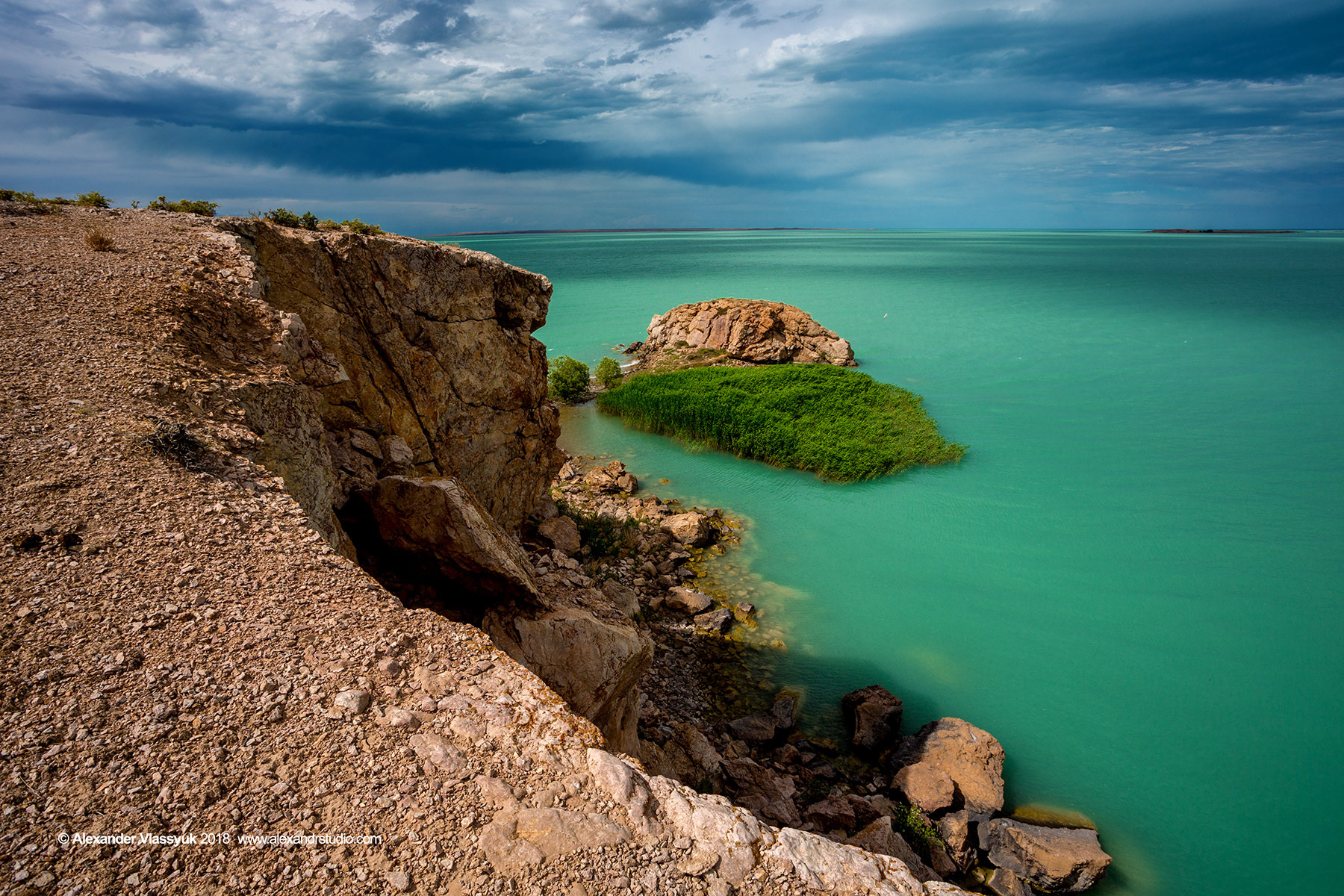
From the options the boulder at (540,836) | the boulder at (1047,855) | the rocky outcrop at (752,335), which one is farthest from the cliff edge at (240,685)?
the rocky outcrop at (752,335)

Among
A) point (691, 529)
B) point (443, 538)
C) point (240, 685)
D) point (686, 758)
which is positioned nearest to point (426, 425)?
point (443, 538)

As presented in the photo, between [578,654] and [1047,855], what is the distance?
7072 mm

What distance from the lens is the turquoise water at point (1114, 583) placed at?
10.8 metres

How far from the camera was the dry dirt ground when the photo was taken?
10.2 ft

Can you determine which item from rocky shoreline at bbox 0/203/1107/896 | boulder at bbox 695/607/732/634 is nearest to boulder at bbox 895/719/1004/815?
rocky shoreline at bbox 0/203/1107/896

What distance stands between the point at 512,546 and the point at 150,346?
4.19 meters

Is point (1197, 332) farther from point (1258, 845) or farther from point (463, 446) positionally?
point (463, 446)

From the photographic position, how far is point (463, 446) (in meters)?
11.7

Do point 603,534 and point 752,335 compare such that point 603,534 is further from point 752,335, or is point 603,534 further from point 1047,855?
point 752,335

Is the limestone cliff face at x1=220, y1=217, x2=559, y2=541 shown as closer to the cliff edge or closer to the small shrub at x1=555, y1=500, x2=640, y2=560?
the cliff edge

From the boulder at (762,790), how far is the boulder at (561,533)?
5.81 meters

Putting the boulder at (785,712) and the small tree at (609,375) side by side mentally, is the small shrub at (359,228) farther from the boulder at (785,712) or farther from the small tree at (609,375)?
the small tree at (609,375)

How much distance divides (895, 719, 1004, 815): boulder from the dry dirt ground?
768cm

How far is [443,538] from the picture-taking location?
689 cm
